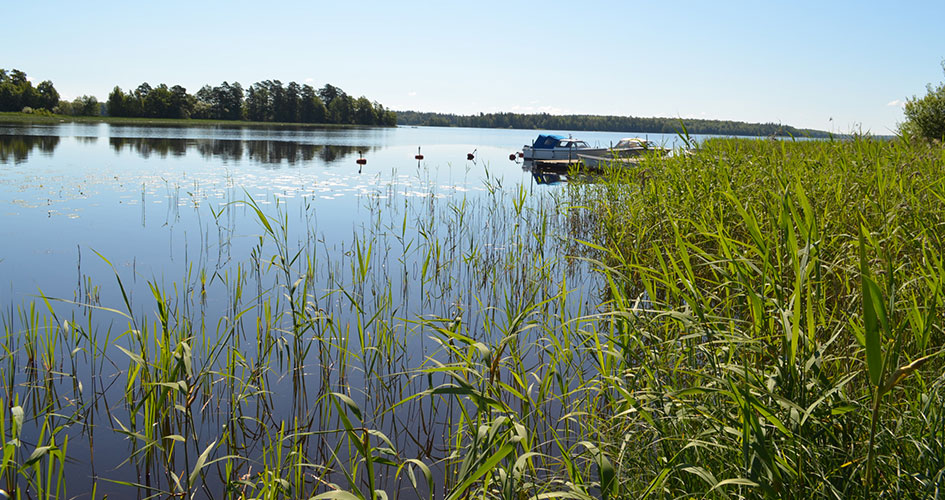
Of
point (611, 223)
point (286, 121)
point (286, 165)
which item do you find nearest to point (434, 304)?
point (611, 223)

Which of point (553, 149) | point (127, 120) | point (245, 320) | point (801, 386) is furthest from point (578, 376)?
point (127, 120)

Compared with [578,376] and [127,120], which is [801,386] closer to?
[578,376]

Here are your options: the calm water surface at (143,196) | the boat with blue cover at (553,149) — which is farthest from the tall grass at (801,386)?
the boat with blue cover at (553,149)

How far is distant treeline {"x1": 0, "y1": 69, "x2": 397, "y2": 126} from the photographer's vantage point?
8088 centimetres

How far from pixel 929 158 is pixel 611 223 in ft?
11.0

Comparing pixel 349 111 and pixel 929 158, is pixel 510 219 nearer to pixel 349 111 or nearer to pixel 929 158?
pixel 929 158

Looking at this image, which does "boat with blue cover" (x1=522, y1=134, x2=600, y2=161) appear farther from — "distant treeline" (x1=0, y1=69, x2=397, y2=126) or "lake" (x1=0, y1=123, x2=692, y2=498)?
"distant treeline" (x1=0, y1=69, x2=397, y2=126)

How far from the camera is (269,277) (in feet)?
23.6

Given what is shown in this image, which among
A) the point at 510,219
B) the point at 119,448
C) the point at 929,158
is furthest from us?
the point at 510,219

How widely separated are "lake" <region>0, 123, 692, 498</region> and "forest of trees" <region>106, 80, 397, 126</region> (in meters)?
80.5

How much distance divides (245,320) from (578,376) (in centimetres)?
351

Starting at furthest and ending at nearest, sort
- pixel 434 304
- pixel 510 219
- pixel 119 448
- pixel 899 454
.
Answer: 1. pixel 510 219
2. pixel 434 304
3. pixel 119 448
4. pixel 899 454

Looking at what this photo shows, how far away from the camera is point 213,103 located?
9362cm

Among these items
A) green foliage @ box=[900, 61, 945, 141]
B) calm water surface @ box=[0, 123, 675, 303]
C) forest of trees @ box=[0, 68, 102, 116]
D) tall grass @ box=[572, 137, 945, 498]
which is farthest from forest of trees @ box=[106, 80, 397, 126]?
tall grass @ box=[572, 137, 945, 498]
